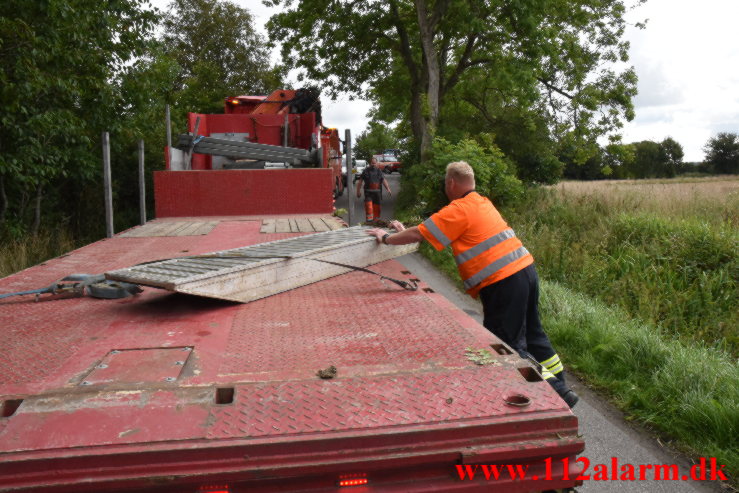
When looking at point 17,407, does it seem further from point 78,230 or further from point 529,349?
point 78,230

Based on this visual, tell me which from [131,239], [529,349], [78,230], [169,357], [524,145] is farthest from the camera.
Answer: [524,145]

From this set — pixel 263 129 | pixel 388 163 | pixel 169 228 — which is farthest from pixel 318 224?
pixel 388 163

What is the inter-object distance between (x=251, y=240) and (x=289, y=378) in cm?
274

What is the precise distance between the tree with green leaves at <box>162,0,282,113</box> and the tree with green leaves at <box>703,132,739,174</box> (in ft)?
136

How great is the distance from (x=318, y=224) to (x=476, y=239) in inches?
85.2

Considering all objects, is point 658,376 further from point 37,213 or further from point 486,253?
point 37,213

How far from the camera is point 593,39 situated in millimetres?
20469

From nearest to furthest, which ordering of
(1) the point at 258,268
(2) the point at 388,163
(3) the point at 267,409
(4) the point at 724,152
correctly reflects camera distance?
(3) the point at 267,409, (1) the point at 258,268, (2) the point at 388,163, (4) the point at 724,152

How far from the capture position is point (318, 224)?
5238mm

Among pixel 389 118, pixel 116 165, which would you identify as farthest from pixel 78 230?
pixel 389 118

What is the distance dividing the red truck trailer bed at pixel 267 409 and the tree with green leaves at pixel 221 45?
79.7 ft

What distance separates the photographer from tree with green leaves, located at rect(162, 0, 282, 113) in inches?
1025

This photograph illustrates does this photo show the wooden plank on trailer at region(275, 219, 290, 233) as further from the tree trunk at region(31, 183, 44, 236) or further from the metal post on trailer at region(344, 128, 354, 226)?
the tree trunk at region(31, 183, 44, 236)

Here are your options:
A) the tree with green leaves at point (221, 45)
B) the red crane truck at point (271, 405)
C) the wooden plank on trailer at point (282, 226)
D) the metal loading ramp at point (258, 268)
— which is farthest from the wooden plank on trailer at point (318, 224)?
the tree with green leaves at point (221, 45)
